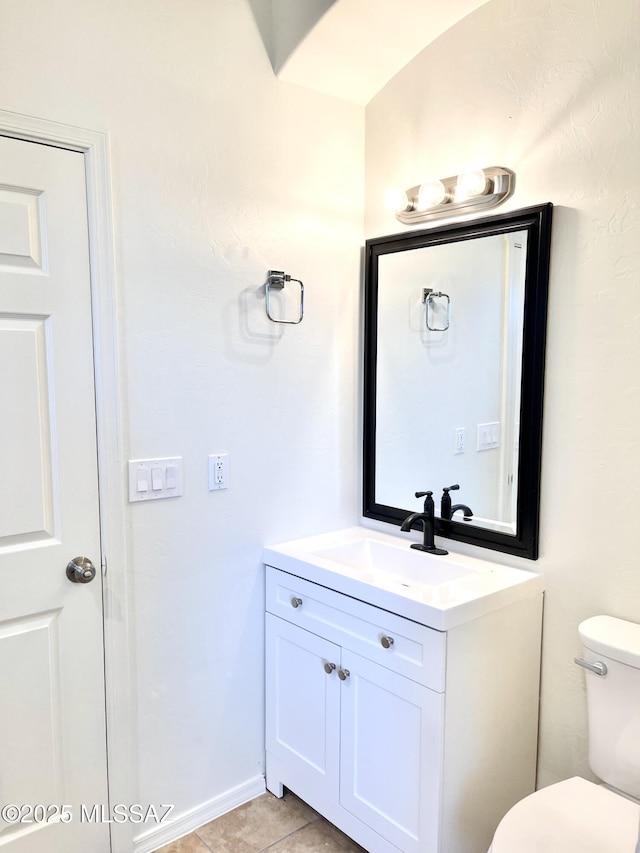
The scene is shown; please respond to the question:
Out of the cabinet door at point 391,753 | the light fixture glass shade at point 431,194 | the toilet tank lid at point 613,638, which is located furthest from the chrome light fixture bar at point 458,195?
the cabinet door at point 391,753

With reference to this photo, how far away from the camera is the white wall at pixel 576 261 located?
161cm

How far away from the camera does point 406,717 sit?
1633 millimetres

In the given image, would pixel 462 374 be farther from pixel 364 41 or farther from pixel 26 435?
pixel 26 435

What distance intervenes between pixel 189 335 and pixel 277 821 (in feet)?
5.27

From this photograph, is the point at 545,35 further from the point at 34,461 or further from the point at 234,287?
the point at 34,461

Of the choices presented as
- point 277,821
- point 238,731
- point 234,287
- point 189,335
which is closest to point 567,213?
point 234,287

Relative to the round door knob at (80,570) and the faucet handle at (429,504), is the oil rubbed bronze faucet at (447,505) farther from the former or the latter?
the round door knob at (80,570)

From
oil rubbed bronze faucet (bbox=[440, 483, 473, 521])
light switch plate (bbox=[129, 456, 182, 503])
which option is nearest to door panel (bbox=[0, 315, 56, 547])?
light switch plate (bbox=[129, 456, 182, 503])

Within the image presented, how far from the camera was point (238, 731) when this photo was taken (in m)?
2.07

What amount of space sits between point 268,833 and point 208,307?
1688 mm

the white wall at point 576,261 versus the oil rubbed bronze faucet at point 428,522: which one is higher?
the white wall at point 576,261

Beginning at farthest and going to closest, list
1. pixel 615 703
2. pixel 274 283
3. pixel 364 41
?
pixel 274 283 → pixel 364 41 → pixel 615 703

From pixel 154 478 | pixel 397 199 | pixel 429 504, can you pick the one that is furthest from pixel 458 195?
pixel 154 478

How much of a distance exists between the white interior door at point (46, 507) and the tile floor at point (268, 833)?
0.39 metres
